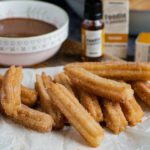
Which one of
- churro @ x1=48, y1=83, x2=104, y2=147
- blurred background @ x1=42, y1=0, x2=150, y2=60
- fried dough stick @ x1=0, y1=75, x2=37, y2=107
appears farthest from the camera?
blurred background @ x1=42, y1=0, x2=150, y2=60

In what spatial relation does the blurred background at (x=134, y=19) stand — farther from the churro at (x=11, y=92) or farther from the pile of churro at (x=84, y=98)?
the churro at (x=11, y=92)

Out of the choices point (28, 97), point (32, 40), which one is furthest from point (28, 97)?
point (32, 40)

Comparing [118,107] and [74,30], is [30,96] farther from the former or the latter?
[74,30]

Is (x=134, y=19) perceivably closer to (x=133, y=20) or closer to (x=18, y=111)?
(x=133, y=20)

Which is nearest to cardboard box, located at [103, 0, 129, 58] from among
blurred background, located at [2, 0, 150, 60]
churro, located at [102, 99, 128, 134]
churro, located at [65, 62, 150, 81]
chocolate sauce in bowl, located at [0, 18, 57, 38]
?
blurred background, located at [2, 0, 150, 60]

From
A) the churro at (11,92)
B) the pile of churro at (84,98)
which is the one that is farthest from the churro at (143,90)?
the churro at (11,92)

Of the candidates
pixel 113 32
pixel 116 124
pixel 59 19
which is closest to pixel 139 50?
pixel 113 32

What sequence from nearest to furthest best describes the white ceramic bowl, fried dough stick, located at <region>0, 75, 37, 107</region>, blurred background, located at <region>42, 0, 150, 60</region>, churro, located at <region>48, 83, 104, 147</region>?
churro, located at <region>48, 83, 104, 147</region>, fried dough stick, located at <region>0, 75, 37, 107</region>, the white ceramic bowl, blurred background, located at <region>42, 0, 150, 60</region>

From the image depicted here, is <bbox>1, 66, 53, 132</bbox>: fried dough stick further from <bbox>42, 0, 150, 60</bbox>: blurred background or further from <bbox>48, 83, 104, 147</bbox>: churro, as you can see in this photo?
<bbox>42, 0, 150, 60</bbox>: blurred background
